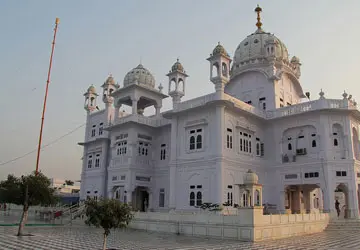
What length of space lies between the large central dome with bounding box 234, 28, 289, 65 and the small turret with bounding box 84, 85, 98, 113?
47.7 ft

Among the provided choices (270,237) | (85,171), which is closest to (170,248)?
(270,237)

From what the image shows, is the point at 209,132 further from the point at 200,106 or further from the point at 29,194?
the point at 29,194

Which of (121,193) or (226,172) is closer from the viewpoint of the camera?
(226,172)

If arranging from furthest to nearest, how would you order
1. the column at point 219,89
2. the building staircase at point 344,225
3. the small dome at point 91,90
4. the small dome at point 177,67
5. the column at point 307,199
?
the small dome at point 91,90, the column at point 307,199, the small dome at point 177,67, the column at point 219,89, the building staircase at point 344,225

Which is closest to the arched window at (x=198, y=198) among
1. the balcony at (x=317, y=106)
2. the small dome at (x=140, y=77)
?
the balcony at (x=317, y=106)

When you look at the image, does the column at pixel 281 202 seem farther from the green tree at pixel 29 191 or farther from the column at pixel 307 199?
the green tree at pixel 29 191

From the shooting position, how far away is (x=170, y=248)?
39.6 feet

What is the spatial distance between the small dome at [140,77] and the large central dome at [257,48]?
762 centimetres

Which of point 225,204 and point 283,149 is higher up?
point 283,149

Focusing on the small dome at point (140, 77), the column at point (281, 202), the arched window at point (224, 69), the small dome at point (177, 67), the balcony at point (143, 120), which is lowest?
the column at point (281, 202)

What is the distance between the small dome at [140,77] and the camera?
29.6m

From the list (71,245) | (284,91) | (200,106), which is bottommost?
(71,245)

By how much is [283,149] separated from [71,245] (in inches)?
673

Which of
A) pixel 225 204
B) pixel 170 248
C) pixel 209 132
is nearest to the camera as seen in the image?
pixel 170 248
